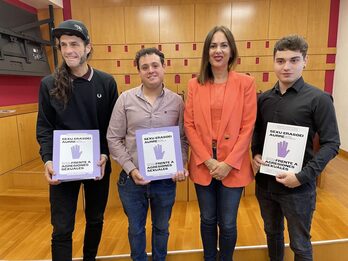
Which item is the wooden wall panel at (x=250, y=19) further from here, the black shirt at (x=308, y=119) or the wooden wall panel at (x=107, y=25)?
the black shirt at (x=308, y=119)

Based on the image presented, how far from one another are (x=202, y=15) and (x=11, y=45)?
297 cm

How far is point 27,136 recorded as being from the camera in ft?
11.3

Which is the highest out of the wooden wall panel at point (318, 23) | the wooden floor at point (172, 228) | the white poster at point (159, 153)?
the wooden wall panel at point (318, 23)

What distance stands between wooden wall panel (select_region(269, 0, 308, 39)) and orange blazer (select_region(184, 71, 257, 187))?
3739mm

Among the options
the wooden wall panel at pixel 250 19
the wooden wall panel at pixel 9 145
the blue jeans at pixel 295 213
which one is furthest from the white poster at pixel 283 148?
the wooden wall panel at pixel 250 19

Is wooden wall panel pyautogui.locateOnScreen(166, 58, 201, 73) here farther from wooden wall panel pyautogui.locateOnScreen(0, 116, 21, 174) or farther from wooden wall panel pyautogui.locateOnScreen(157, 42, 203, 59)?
wooden wall panel pyautogui.locateOnScreen(0, 116, 21, 174)

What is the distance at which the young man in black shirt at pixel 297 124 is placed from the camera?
3.95 feet

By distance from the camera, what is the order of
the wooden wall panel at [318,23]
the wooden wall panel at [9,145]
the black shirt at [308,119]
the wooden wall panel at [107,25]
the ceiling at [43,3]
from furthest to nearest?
the wooden wall panel at [107,25] < the wooden wall panel at [318,23] < the ceiling at [43,3] < the wooden wall panel at [9,145] < the black shirt at [308,119]

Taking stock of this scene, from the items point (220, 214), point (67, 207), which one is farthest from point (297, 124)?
point (67, 207)

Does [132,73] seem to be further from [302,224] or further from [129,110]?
[302,224]

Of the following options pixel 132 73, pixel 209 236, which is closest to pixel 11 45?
pixel 132 73

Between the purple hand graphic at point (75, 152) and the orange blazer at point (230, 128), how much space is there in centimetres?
58

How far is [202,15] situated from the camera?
15.0 ft

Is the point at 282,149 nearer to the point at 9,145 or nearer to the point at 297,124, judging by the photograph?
the point at 297,124
